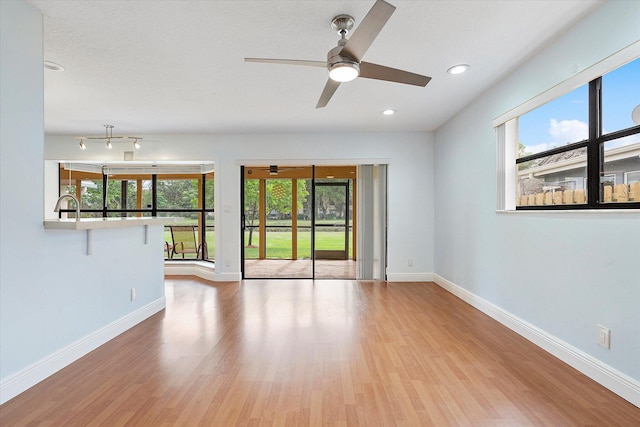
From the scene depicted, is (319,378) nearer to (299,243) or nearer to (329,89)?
(329,89)

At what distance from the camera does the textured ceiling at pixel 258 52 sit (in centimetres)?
221

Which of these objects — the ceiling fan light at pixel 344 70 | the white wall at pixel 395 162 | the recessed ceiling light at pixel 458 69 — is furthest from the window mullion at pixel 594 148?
the white wall at pixel 395 162

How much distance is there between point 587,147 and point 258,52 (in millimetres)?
2673

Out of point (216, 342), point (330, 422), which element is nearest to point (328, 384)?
point (330, 422)

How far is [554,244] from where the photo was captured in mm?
2621

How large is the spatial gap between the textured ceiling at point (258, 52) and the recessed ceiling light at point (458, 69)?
2.7 inches

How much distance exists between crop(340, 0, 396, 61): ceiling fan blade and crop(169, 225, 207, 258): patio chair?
5.20m

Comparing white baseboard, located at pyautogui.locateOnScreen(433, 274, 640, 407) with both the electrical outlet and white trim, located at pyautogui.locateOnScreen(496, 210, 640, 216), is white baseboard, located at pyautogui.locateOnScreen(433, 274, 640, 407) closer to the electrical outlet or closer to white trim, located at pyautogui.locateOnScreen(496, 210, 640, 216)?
the electrical outlet

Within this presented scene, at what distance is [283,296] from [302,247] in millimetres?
2888

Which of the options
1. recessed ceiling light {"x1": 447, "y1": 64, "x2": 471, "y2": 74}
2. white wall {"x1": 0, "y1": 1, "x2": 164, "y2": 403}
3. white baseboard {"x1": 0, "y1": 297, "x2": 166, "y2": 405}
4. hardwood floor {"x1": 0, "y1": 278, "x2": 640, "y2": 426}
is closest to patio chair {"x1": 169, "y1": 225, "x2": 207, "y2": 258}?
hardwood floor {"x1": 0, "y1": 278, "x2": 640, "y2": 426}

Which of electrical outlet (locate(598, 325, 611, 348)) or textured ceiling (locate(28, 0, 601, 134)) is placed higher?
textured ceiling (locate(28, 0, 601, 134))

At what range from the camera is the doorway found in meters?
6.65

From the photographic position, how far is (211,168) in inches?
237

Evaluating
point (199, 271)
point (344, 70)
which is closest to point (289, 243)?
point (199, 271)
